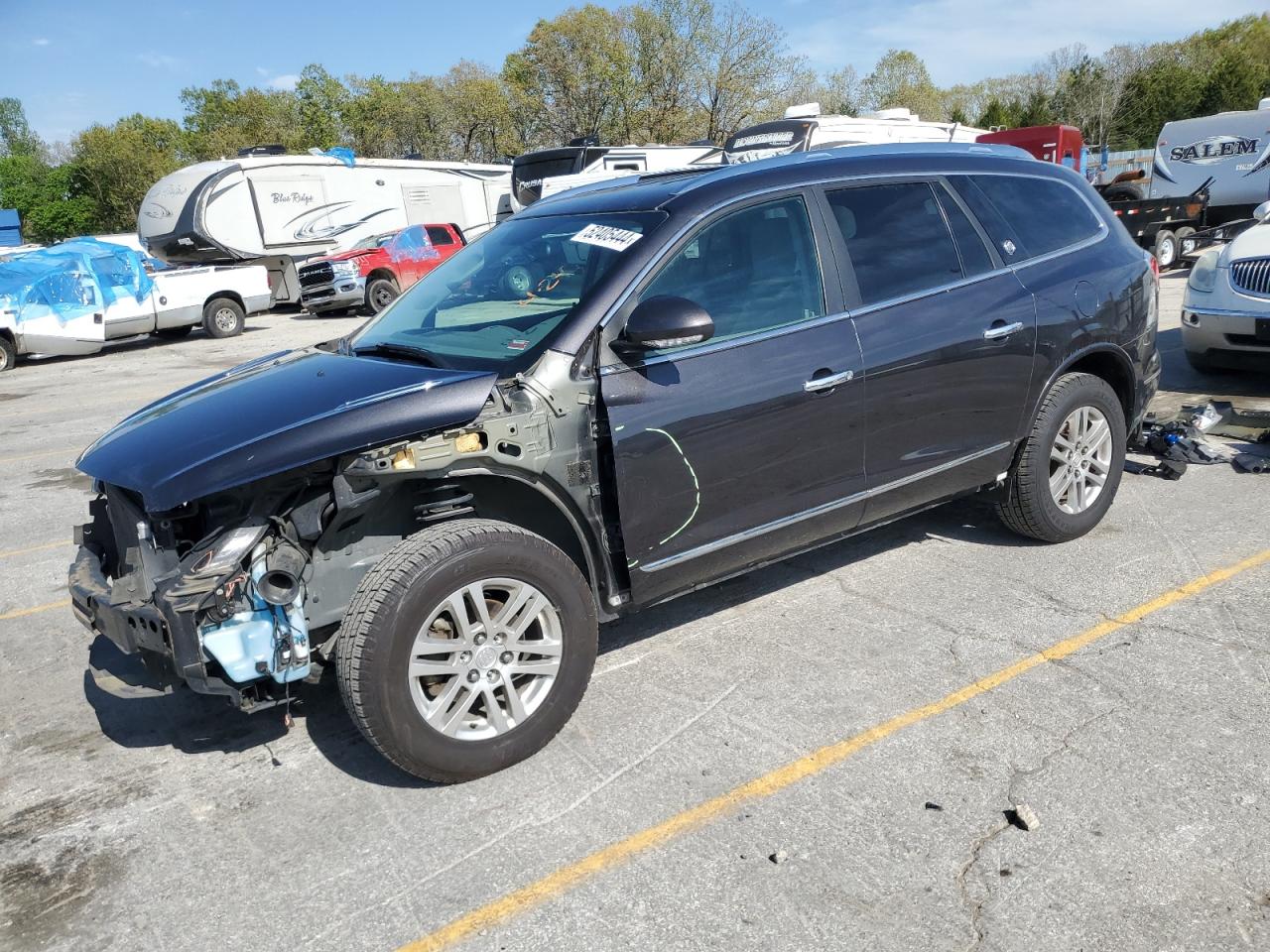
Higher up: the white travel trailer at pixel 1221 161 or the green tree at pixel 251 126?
the green tree at pixel 251 126

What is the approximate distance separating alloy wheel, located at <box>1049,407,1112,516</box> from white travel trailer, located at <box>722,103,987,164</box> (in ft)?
35.3

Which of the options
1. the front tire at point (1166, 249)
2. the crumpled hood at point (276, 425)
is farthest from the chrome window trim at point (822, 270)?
the front tire at point (1166, 249)

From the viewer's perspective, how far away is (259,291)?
1986 cm

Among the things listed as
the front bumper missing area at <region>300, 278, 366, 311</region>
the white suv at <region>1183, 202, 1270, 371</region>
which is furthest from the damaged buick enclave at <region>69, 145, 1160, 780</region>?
the front bumper missing area at <region>300, 278, 366, 311</region>

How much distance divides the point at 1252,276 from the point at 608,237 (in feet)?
21.1

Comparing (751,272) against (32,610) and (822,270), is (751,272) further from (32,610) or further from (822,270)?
(32,610)

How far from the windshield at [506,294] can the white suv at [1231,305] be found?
620 cm

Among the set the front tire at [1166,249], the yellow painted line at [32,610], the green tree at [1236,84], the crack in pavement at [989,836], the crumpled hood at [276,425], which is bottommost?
the front tire at [1166,249]

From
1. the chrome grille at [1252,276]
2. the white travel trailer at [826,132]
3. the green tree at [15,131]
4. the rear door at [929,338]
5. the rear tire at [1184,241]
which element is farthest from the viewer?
the green tree at [15,131]

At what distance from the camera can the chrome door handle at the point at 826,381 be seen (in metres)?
3.81

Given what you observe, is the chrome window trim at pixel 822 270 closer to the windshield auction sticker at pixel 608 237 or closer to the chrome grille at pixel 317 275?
the windshield auction sticker at pixel 608 237

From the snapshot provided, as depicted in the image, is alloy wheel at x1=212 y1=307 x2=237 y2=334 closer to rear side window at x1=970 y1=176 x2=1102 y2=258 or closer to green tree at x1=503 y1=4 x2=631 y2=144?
rear side window at x1=970 y1=176 x2=1102 y2=258

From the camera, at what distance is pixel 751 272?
150 inches

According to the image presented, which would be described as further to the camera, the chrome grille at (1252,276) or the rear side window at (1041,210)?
the chrome grille at (1252,276)
